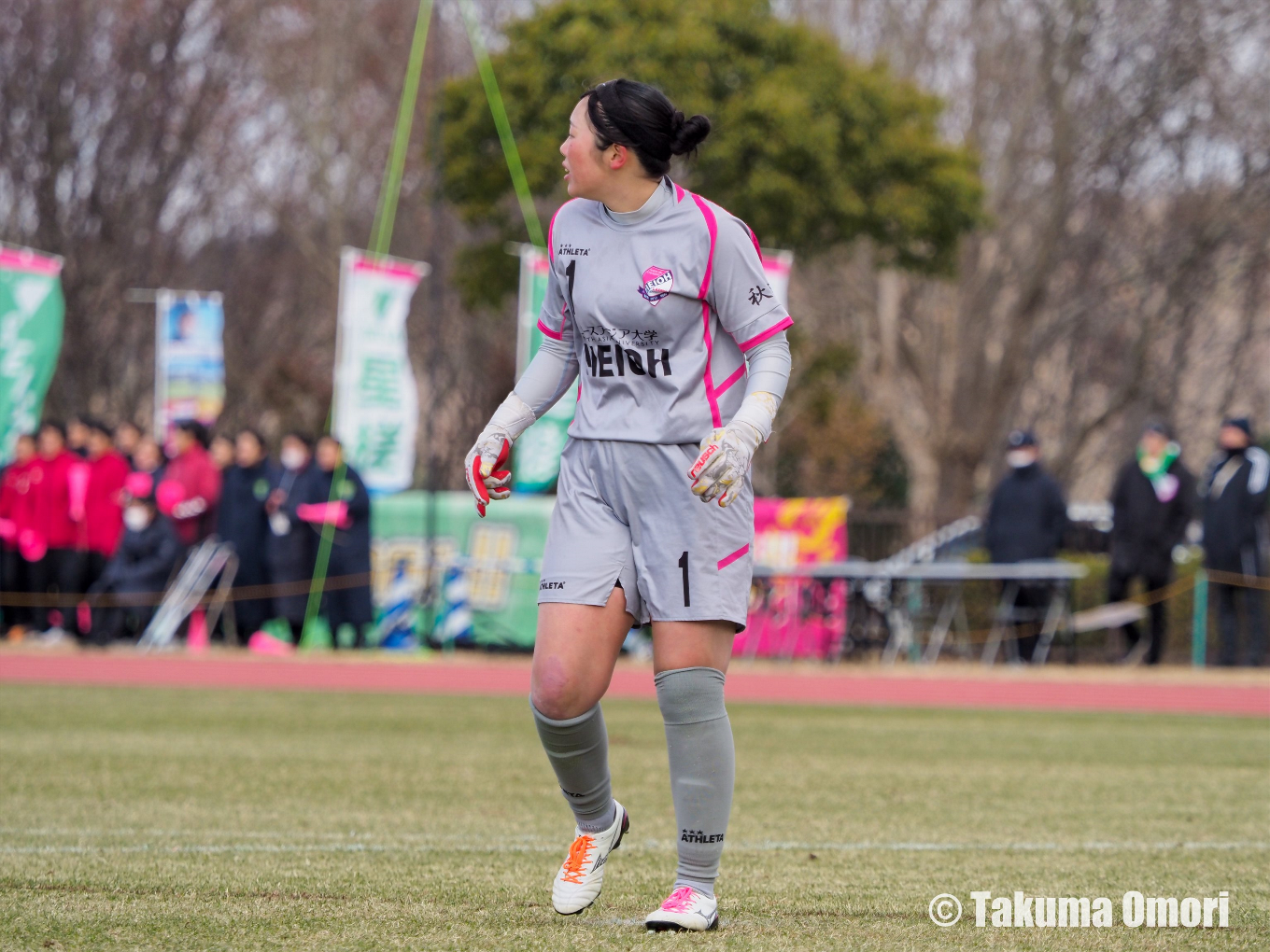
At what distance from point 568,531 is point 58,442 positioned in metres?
15.1

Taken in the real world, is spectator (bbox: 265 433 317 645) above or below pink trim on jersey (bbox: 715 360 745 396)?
below

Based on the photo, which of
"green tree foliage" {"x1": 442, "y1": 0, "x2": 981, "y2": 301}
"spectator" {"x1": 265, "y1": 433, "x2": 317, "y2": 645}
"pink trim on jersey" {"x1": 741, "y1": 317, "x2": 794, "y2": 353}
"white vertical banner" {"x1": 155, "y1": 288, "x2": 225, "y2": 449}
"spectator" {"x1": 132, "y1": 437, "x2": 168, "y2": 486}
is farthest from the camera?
"green tree foliage" {"x1": 442, "y1": 0, "x2": 981, "y2": 301}

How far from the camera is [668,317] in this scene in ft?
14.1

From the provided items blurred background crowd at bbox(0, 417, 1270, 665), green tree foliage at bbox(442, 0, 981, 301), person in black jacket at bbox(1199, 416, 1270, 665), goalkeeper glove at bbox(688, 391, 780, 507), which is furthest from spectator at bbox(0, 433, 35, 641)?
goalkeeper glove at bbox(688, 391, 780, 507)

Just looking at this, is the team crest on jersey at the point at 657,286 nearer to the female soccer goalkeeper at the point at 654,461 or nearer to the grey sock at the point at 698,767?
the female soccer goalkeeper at the point at 654,461

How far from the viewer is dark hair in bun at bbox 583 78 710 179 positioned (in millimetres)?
4379

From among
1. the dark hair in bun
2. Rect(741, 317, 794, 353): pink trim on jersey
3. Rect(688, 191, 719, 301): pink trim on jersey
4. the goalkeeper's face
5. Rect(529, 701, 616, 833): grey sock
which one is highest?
the dark hair in bun

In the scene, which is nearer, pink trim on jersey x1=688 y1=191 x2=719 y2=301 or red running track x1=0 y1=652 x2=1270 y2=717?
pink trim on jersey x1=688 y1=191 x2=719 y2=301

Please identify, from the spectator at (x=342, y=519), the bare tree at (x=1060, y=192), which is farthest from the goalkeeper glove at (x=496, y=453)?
the bare tree at (x=1060, y=192)

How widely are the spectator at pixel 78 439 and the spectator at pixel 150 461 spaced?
33.0 inches

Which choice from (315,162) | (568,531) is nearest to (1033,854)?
(568,531)

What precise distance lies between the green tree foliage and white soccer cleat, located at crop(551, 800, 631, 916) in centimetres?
1592

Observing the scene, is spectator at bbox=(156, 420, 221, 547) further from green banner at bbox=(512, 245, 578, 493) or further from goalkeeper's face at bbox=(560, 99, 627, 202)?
goalkeeper's face at bbox=(560, 99, 627, 202)

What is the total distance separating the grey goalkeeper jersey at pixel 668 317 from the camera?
430 cm
